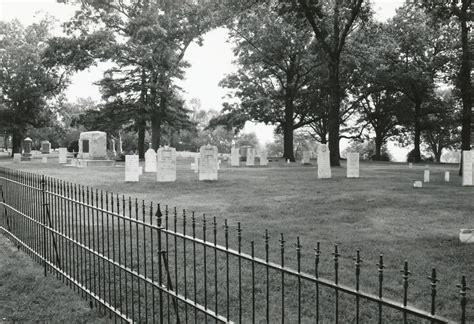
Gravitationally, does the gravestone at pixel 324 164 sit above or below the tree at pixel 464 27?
below

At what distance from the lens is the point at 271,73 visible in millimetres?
40906

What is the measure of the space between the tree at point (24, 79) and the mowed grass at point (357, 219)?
108 feet

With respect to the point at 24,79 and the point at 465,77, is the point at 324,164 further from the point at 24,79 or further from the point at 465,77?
the point at 24,79

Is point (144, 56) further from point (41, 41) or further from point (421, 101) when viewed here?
point (421, 101)

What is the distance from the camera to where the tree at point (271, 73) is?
35594 mm

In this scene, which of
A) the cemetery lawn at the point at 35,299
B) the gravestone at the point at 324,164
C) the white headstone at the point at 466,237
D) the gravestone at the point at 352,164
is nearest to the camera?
the cemetery lawn at the point at 35,299

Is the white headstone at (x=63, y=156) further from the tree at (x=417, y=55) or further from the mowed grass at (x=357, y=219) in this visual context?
the tree at (x=417, y=55)

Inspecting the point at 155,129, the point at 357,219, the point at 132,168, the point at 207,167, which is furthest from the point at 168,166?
the point at 155,129

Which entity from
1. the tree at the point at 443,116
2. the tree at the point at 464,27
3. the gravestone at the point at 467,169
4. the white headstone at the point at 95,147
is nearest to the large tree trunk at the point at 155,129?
the white headstone at the point at 95,147

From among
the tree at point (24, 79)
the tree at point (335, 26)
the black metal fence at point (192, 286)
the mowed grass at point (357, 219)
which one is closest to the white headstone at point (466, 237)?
the mowed grass at point (357, 219)

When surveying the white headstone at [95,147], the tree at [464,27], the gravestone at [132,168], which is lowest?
the gravestone at [132,168]

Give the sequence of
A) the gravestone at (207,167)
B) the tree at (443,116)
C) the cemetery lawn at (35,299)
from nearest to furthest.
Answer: the cemetery lawn at (35,299), the gravestone at (207,167), the tree at (443,116)

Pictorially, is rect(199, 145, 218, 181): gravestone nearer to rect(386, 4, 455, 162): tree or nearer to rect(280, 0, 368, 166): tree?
rect(280, 0, 368, 166): tree

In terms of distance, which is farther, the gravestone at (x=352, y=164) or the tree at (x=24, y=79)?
the tree at (x=24, y=79)
